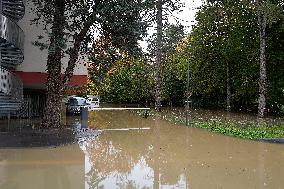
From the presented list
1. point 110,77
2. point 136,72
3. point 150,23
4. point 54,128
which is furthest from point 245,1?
point 110,77

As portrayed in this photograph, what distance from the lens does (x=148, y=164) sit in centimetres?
1236

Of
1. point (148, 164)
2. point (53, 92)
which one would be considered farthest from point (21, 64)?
point (148, 164)

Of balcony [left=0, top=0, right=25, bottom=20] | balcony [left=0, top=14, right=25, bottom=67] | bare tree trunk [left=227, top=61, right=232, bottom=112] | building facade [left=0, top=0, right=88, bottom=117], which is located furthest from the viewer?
bare tree trunk [left=227, top=61, right=232, bottom=112]

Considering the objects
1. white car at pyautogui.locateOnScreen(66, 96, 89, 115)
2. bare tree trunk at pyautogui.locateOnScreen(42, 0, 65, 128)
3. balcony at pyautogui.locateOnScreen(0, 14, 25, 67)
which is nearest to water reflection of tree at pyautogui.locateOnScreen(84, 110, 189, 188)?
bare tree trunk at pyautogui.locateOnScreen(42, 0, 65, 128)

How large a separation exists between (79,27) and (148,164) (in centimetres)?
938

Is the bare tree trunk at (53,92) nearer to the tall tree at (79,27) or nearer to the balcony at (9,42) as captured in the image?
the tall tree at (79,27)

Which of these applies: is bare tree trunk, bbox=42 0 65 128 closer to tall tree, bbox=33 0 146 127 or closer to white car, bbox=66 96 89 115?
tall tree, bbox=33 0 146 127

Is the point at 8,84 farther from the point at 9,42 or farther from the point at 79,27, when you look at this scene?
the point at 79,27

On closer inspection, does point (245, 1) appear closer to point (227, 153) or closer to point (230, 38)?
point (230, 38)

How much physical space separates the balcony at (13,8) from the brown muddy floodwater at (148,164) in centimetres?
645

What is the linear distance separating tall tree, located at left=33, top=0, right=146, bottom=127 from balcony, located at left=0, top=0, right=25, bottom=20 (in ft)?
2.73

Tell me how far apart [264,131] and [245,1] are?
11.4m

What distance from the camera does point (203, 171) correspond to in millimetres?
11203

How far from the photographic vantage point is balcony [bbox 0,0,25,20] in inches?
679
